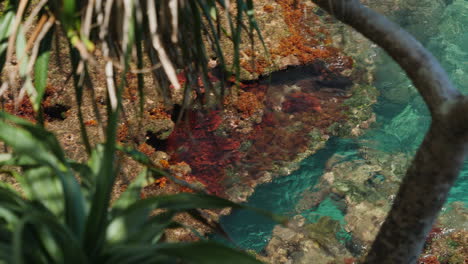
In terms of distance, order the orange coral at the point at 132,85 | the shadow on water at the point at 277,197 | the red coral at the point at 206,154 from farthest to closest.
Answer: the orange coral at the point at 132,85 < the red coral at the point at 206,154 < the shadow on water at the point at 277,197

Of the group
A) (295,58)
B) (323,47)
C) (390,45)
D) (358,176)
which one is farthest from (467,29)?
(390,45)

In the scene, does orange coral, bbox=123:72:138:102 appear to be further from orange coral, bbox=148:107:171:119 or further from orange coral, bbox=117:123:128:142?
orange coral, bbox=117:123:128:142

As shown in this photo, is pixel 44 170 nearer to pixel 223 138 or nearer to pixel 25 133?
pixel 25 133

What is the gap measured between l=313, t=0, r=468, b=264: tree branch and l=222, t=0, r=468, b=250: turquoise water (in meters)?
3.69

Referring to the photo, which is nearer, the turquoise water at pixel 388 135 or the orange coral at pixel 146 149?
the orange coral at pixel 146 149

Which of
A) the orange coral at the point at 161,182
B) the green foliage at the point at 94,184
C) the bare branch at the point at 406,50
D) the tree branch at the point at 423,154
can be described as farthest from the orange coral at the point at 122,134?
the tree branch at the point at 423,154

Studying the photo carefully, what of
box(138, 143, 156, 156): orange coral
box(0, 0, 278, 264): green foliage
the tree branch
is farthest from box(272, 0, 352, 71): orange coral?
box(0, 0, 278, 264): green foliage

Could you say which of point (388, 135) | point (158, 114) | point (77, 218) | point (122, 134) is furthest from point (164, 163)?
point (77, 218)

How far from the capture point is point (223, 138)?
6.84 m

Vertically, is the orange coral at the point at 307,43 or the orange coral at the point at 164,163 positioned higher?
the orange coral at the point at 307,43

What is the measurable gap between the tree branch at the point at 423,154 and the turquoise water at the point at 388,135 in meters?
3.69

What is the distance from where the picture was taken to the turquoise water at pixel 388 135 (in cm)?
616

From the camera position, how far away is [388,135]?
7.41 m

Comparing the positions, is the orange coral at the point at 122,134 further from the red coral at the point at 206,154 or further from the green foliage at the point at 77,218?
the green foliage at the point at 77,218
